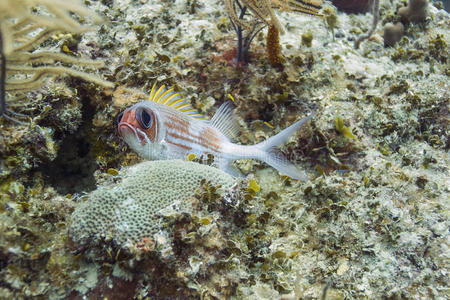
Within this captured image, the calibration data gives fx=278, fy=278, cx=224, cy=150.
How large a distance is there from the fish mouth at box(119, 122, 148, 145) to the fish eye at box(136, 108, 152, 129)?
0.26 ft

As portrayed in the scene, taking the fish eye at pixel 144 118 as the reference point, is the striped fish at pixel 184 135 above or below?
below

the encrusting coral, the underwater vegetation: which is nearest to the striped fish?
the encrusting coral

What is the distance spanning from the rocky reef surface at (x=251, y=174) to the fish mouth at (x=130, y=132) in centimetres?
36

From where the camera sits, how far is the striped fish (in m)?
2.63

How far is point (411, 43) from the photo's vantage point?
518 centimetres

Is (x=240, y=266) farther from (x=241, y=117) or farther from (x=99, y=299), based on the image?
(x=241, y=117)

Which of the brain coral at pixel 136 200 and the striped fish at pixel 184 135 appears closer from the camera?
the brain coral at pixel 136 200

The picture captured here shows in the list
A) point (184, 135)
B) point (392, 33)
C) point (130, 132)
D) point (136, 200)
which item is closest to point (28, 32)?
point (130, 132)

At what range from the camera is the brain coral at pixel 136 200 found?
1.90m

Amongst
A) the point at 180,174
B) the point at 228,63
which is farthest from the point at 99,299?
the point at 228,63

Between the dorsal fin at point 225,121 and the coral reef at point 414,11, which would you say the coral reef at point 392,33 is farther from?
the dorsal fin at point 225,121

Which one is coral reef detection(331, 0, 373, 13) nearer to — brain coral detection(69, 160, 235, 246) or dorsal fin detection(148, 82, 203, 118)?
dorsal fin detection(148, 82, 203, 118)

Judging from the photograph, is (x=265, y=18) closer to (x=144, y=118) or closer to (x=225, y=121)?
(x=225, y=121)

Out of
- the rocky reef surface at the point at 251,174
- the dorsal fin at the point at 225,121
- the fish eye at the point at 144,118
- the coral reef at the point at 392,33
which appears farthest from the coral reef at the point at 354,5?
the fish eye at the point at 144,118
